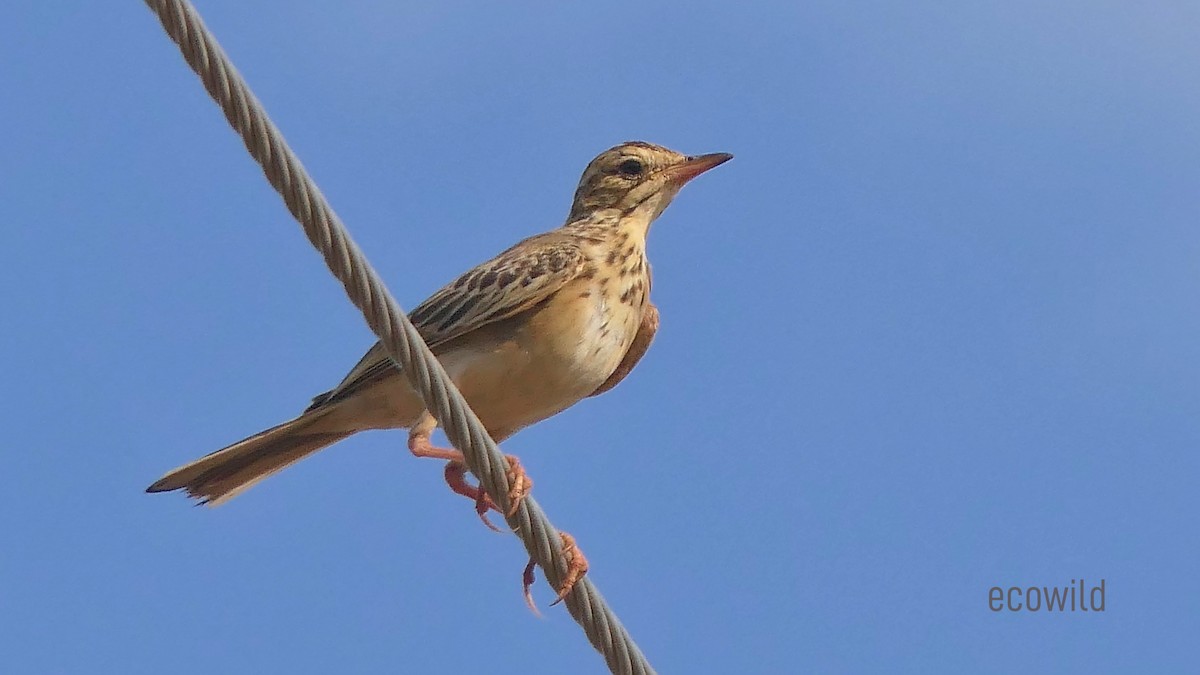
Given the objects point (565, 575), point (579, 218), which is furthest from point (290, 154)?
point (579, 218)

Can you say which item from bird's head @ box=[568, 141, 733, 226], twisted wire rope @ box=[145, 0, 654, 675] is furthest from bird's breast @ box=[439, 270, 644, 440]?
twisted wire rope @ box=[145, 0, 654, 675]

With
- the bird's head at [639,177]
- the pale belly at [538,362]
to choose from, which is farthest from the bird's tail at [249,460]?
the bird's head at [639,177]

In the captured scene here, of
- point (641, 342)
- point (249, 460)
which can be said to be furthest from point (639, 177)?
point (249, 460)

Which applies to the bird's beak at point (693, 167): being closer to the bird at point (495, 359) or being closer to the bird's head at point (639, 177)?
the bird's head at point (639, 177)

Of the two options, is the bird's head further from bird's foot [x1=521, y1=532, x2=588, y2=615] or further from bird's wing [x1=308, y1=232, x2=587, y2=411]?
bird's foot [x1=521, y1=532, x2=588, y2=615]

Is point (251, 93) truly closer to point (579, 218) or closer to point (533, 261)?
point (533, 261)
